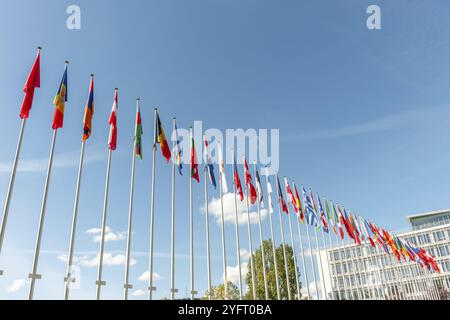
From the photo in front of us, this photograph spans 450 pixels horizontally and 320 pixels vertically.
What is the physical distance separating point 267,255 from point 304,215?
3233 cm

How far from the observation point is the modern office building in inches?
3622

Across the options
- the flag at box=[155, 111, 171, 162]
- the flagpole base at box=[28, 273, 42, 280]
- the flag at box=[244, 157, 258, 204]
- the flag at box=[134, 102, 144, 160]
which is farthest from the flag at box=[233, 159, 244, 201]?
the flagpole base at box=[28, 273, 42, 280]

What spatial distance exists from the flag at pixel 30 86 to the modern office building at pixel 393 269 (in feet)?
276

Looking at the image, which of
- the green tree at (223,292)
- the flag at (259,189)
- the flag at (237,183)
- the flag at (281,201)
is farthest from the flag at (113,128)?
the green tree at (223,292)

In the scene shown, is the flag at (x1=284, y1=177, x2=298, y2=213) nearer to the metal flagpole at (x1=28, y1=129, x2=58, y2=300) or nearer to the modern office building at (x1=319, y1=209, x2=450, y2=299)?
the metal flagpole at (x1=28, y1=129, x2=58, y2=300)

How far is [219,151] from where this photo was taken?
88.6 ft

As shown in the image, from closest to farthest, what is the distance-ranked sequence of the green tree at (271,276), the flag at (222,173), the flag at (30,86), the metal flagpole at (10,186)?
the metal flagpole at (10,186), the flag at (30,86), the flag at (222,173), the green tree at (271,276)

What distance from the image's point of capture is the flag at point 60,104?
1683 cm

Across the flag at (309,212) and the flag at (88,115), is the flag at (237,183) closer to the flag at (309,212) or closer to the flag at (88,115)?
the flag at (309,212)

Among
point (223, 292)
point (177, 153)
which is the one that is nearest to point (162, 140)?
point (177, 153)

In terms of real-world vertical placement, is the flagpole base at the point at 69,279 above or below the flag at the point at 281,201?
below
